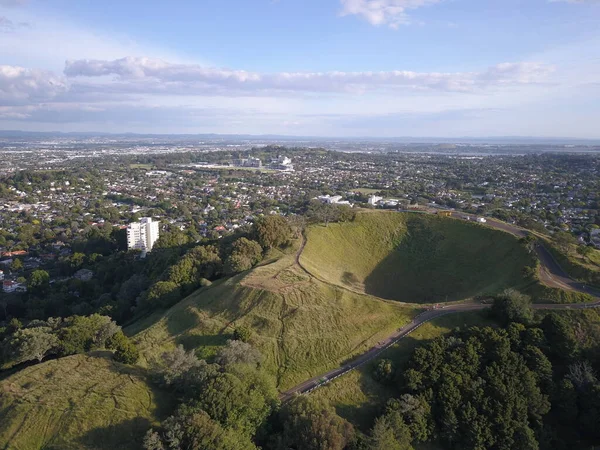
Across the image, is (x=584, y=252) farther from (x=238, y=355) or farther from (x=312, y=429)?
(x=238, y=355)

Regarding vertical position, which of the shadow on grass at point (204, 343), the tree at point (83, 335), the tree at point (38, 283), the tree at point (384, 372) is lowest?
the tree at point (38, 283)

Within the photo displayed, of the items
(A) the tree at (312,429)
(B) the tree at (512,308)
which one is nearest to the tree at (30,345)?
(A) the tree at (312,429)

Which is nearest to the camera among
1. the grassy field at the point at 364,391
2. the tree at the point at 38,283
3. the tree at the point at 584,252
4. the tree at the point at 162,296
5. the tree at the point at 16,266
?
the grassy field at the point at 364,391

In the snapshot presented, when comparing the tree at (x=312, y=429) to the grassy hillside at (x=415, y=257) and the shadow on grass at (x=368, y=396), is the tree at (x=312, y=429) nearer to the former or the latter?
the shadow on grass at (x=368, y=396)

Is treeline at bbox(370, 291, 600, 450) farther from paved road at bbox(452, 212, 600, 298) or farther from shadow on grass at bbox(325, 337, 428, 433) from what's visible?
paved road at bbox(452, 212, 600, 298)

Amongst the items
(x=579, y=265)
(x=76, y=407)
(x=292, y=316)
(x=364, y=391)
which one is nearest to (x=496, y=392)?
(x=364, y=391)

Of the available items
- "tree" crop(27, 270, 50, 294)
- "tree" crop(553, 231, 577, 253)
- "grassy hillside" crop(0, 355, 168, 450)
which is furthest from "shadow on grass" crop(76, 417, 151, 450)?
"tree" crop(553, 231, 577, 253)
